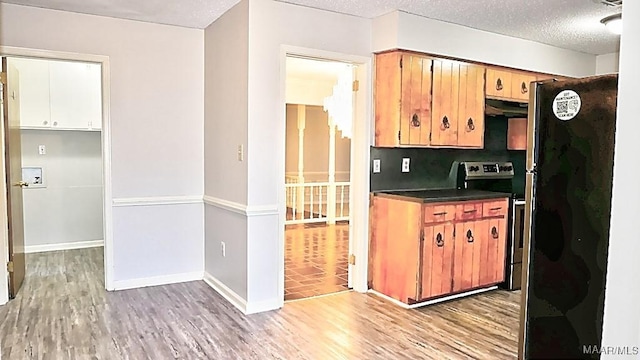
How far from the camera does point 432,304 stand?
381 cm

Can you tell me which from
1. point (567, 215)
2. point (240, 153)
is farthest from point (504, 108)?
point (567, 215)

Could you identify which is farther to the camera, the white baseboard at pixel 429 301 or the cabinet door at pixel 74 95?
the cabinet door at pixel 74 95

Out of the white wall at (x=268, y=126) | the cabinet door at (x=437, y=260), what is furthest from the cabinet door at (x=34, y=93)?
the cabinet door at (x=437, y=260)

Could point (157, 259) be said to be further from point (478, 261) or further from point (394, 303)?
point (478, 261)

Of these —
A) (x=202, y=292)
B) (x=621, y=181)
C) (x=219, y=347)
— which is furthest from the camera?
(x=202, y=292)

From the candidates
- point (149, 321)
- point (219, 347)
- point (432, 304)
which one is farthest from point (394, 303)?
point (149, 321)

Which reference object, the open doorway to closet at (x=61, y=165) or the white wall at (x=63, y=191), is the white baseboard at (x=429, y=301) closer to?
the open doorway to closet at (x=61, y=165)

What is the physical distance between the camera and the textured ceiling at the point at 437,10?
3.54 meters

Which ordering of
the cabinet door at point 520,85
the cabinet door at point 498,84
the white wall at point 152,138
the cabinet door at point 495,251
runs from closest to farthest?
1. the white wall at point 152,138
2. the cabinet door at point 495,251
3. the cabinet door at point 498,84
4. the cabinet door at point 520,85

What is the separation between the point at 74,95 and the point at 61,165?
2.93 ft

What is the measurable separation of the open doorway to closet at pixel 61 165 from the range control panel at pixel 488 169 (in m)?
3.93

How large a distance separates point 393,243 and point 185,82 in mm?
2390

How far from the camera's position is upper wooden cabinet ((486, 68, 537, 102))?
4496 mm

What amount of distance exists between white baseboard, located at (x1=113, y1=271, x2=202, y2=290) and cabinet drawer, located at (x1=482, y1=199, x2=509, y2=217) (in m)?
2.72
